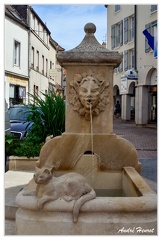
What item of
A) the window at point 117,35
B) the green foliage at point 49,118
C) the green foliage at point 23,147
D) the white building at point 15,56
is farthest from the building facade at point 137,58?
the green foliage at point 23,147

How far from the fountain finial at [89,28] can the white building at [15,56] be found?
55.3ft

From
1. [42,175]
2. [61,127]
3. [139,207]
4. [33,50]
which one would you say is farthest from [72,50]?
[33,50]

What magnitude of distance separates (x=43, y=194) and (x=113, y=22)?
2599 cm

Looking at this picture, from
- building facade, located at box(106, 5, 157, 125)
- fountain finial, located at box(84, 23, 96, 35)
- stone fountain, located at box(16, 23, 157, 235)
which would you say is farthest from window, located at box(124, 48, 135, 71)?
stone fountain, located at box(16, 23, 157, 235)

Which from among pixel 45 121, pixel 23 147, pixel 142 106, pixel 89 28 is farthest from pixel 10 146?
pixel 142 106

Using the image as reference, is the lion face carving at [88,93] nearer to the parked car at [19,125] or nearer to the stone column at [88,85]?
the stone column at [88,85]

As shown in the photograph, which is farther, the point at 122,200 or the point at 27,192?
the point at 27,192

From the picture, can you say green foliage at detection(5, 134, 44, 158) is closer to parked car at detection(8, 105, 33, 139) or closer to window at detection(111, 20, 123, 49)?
parked car at detection(8, 105, 33, 139)

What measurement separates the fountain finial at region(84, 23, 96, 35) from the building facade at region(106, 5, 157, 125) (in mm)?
13817

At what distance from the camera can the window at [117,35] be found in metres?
26.3

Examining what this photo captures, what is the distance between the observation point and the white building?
70.7ft

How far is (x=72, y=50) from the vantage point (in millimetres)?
4383

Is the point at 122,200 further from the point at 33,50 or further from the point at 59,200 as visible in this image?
the point at 33,50

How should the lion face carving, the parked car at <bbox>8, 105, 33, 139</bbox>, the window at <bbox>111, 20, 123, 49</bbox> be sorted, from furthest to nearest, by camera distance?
1. the window at <bbox>111, 20, 123, 49</bbox>
2. the parked car at <bbox>8, 105, 33, 139</bbox>
3. the lion face carving
